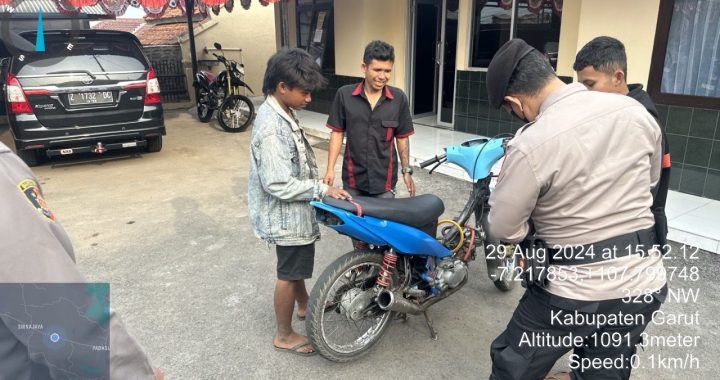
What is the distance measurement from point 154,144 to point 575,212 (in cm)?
711

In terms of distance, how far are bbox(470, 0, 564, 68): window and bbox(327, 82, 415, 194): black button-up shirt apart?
4.33m

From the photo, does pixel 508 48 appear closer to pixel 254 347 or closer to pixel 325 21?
pixel 254 347

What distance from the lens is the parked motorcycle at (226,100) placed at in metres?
9.00

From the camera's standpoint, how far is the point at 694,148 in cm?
499

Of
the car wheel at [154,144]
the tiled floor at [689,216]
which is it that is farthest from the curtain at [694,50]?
the car wheel at [154,144]

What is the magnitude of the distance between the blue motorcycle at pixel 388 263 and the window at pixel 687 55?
323cm

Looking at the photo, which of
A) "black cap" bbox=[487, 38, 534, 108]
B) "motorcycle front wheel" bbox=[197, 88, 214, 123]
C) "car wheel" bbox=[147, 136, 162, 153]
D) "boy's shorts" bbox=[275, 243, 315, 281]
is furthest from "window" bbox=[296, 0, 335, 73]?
"black cap" bbox=[487, 38, 534, 108]

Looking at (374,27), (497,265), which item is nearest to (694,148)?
(497,265)

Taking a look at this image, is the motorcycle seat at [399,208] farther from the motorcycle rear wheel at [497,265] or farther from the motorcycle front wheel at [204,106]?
the motorcycle front wheel at [204,106]

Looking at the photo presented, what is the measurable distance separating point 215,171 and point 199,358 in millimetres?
4170

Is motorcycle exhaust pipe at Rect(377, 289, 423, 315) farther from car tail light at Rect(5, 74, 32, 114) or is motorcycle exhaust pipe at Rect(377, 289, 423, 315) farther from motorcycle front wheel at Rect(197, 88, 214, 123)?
motorcycle front wheel at Rect(197, 88, 214, 123)

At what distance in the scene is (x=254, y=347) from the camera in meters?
2.81

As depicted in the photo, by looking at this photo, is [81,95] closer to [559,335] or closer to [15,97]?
[15,97]

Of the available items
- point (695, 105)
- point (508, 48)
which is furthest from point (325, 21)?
point (508, 48)
